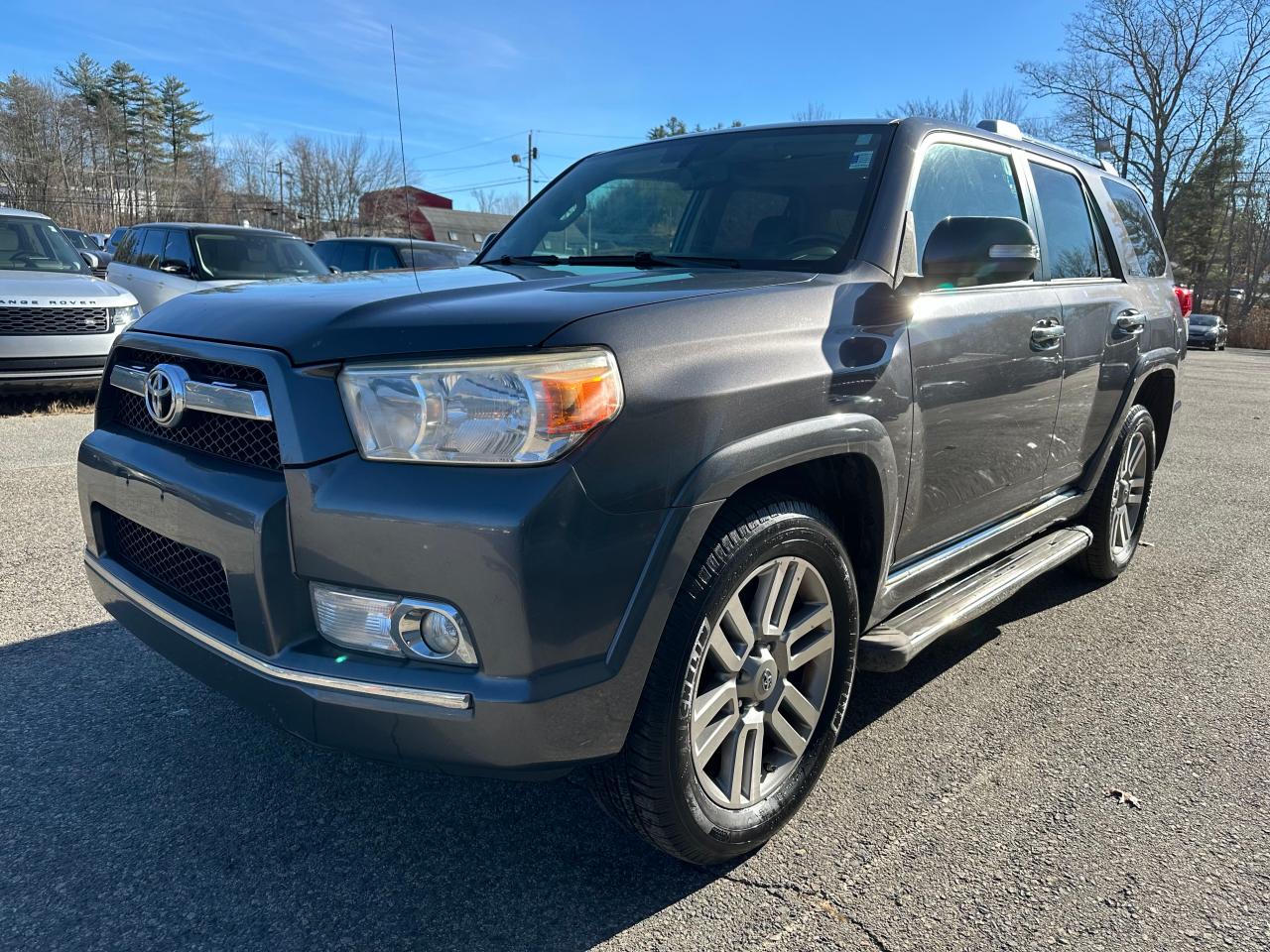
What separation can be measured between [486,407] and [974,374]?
1745 mm

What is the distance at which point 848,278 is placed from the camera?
2.54m

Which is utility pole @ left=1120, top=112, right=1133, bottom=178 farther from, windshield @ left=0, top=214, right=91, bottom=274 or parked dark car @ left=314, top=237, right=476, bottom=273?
windshield @ left=0, top=214, right=91, bottom=274

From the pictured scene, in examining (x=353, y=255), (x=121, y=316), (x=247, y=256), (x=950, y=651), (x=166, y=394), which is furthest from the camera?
(x=353, y=255)

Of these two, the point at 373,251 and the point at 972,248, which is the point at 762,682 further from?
the point at 373,251

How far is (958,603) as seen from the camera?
2963 mm

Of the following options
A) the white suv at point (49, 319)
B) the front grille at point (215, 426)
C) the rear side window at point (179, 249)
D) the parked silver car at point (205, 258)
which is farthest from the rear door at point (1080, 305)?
the rear side window at point (179, 249)

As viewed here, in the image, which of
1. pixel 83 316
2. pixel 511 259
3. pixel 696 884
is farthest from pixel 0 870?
pixel 83 316

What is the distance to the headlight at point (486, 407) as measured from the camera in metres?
1.78

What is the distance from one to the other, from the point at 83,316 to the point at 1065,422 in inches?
320

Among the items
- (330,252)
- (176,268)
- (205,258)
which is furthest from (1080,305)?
(330,252)

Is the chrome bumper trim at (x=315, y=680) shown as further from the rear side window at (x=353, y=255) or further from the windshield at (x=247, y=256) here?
the rear side window at (x=353, y=255)

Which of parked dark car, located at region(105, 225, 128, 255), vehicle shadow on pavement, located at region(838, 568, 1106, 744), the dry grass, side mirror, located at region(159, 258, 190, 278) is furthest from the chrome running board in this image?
parked dark car, located at region(105, 225, 128, 255)

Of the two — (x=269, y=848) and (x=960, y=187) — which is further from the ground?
(x=960, y=187)

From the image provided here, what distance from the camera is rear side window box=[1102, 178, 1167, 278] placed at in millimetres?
4410
